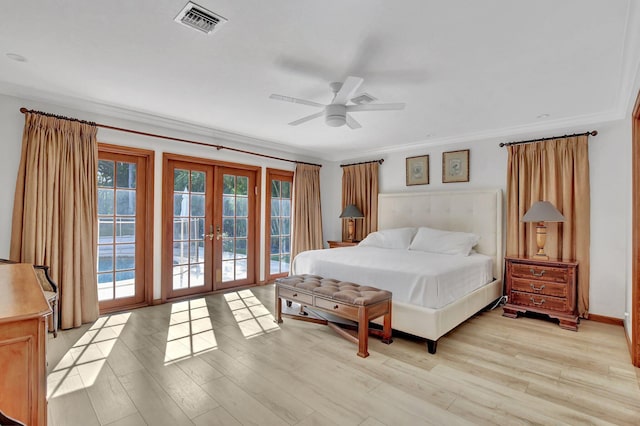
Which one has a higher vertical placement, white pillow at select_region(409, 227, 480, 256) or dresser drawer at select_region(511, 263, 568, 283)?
white pillow at select_region(409, 227, 480, 256)

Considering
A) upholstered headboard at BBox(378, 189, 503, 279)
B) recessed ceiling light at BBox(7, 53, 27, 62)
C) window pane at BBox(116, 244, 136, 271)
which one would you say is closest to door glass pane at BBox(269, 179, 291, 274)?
upholstered headboard at BBox(378, 189, 503, 279)

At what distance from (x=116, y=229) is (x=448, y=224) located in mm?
4460

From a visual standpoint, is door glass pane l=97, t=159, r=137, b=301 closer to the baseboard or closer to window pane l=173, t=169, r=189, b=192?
window pane l=173, t=169, r=189, b=192

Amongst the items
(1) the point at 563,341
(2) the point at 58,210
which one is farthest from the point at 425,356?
(2) the point at 58,210

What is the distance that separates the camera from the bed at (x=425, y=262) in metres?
2.88

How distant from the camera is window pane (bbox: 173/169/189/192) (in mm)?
4395

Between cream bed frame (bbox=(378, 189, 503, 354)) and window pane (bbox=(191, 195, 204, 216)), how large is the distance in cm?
289

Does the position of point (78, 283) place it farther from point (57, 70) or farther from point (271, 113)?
point (271, 113)

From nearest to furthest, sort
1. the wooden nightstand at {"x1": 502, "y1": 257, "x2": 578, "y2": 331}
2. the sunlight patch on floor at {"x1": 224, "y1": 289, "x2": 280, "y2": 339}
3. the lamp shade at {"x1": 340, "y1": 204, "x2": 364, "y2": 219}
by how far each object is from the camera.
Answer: the sunlight patch on floor at {"x1": 224, "y1": 289, "x2": 280, "y2": 339} → the wooden nightstand at {"x1": 502, "y1": 257, "x2": 578, "y2": 331} → the lamp shade at {"x1": 340, "y1": 204, "x2": 364, "y2": 219}

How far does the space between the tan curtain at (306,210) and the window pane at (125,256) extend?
2.50 metres

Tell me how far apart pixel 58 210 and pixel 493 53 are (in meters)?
4.22

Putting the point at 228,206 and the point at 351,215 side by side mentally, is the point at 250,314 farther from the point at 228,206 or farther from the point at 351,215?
the point at 351,215

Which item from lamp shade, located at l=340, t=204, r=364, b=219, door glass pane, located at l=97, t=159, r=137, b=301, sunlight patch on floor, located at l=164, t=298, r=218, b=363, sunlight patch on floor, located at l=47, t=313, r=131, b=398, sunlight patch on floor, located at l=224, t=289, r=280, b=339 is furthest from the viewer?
lamp shade, located at l=340, t=204, r=364, b=219

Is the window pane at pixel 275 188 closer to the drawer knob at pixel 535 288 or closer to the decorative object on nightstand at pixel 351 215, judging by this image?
the decorative object on nightstand at pixel 351 215
